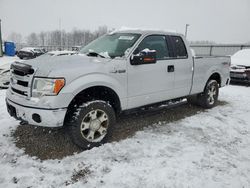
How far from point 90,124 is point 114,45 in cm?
158

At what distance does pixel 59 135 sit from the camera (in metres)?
4.07

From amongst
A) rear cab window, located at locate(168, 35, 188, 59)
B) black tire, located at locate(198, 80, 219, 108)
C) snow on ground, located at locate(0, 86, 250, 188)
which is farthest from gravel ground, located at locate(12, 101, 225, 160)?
rear cab window, located at locate(168, 35, 188, 59)

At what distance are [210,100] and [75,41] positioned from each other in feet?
229

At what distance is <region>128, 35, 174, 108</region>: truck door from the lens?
157 inches

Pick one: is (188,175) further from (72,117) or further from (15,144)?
(15,144)

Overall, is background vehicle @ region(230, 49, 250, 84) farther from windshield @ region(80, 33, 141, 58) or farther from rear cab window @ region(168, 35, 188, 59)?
windshield @ region(80, 33, 141, 58)

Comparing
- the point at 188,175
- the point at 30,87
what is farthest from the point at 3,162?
the point at 188,175

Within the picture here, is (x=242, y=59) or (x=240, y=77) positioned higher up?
(x=242, y=59)

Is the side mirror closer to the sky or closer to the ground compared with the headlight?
closer to the sky

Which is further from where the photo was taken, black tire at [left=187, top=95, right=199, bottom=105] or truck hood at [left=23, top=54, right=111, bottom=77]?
black tire at [left=187, top=95, right=199, bottom=105]

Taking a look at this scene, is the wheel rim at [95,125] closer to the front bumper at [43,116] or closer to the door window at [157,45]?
the front bumper at [43,116]

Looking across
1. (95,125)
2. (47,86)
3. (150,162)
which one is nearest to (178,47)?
(95,125)

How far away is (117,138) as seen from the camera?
13.4ft

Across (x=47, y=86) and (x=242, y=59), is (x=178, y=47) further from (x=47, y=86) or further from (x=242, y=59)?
(x=242, y=59)
